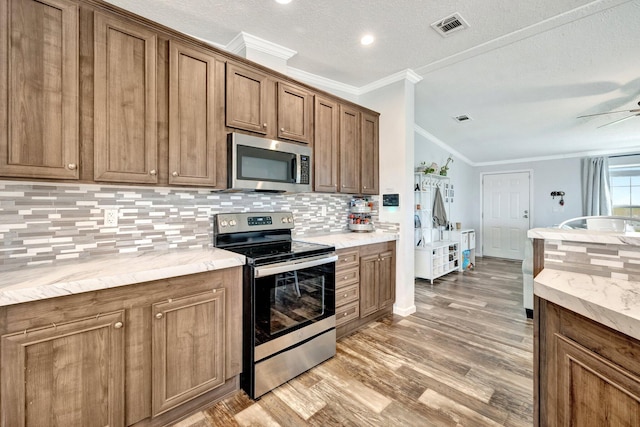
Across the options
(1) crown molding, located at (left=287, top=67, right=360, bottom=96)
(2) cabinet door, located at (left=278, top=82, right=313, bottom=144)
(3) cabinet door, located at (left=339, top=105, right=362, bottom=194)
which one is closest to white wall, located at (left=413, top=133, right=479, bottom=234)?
(1) crown molding, located at (left=287, top=67, right=360, bottom=96)

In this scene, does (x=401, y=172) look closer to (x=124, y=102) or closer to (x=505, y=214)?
(x=124, y=102)

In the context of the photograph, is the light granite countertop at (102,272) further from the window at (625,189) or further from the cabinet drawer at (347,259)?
→ the window at (625,189)

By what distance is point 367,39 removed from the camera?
8.21 feet

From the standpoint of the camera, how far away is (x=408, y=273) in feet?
10.6

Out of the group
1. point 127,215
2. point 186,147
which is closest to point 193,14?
point 186,147

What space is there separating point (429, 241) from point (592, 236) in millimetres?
3714

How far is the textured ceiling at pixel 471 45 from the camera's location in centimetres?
210

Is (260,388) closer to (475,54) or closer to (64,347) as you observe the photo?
(64,347)

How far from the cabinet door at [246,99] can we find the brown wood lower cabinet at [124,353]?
1.16 meters

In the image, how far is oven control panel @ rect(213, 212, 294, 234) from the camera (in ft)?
7.54

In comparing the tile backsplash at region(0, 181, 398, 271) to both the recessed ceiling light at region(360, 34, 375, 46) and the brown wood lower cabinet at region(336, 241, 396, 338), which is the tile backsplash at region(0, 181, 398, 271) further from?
the recessed ceiling light at region(360, 34, 375, 46)

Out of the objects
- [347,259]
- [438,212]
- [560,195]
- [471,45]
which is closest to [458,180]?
[438,212]

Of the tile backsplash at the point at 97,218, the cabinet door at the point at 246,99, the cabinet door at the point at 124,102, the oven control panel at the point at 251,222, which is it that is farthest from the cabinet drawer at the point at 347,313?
the cabinet door at the point at 124,102

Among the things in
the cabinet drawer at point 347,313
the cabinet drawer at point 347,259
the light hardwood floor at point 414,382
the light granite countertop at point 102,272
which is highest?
the light granite countertop at point 102,272
